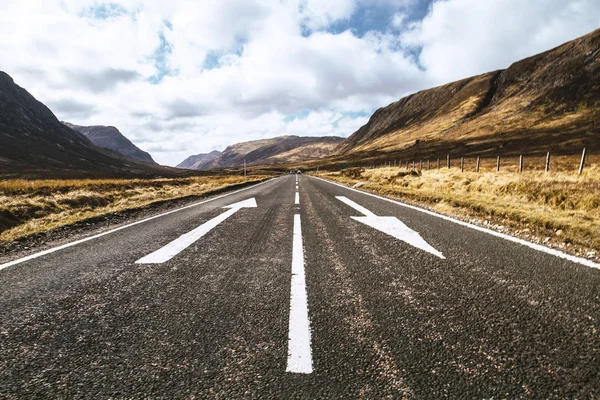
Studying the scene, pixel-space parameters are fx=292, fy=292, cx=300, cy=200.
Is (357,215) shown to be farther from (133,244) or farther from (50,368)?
(50,368)

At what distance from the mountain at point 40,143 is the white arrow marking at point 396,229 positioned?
336 ft

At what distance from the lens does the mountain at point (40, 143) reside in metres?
108

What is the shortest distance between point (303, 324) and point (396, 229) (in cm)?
397

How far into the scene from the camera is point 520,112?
93625 mm

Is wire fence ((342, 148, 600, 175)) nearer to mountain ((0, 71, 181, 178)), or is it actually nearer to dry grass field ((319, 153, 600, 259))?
dry grass field ((319, 153, 600, 259))

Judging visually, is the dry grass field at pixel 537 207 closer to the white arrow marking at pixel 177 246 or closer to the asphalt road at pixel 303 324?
the asphalt road at pixel 303 324

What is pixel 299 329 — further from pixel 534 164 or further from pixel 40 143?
pixel 40 143

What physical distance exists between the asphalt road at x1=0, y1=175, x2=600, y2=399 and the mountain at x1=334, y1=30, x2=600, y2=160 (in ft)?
185

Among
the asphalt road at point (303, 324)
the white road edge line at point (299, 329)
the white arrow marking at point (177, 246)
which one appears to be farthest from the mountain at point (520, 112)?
the white road edge line at point (299, 329)

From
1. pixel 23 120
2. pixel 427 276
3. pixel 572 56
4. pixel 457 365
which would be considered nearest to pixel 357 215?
pixel 427 276

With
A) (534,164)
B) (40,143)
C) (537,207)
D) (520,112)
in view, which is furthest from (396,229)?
(40,143)

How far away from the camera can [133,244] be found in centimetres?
511

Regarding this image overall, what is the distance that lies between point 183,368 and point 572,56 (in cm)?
15153

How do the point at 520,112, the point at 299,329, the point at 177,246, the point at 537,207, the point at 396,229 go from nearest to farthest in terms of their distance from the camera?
the point at 299,329
the point at 177,246
the point at 396,229
the point at 537,207
the point at 520,112
